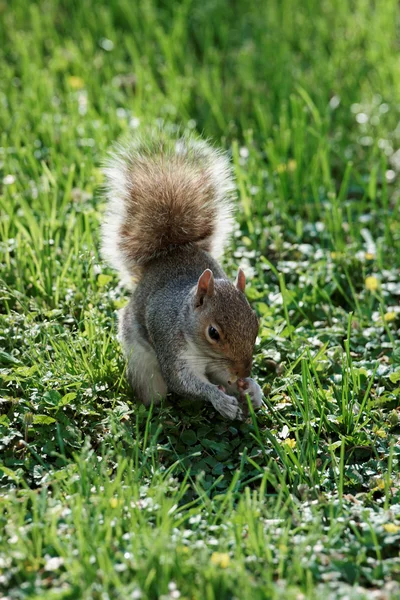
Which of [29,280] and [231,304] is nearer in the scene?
[231,304]

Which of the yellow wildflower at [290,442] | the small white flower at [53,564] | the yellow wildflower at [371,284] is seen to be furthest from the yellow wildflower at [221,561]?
the yellow wildflower at [371,284]

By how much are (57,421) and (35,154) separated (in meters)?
1.85

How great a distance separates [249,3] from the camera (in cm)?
547

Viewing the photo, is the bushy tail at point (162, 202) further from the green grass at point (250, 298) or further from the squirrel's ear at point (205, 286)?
the squirrel's ear at point (205, 286)

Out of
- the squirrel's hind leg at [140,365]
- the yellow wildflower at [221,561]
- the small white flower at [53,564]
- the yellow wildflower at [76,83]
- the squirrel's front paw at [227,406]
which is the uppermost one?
the yellow wildflower at [76,83]

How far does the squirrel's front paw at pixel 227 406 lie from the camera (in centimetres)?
250

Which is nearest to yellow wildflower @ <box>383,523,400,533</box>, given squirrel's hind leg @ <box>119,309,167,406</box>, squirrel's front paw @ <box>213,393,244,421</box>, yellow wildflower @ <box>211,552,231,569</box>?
yellow wildflower @ <box>211,552,231,569</box>

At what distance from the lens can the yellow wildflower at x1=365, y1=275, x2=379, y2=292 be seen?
10.5 feet

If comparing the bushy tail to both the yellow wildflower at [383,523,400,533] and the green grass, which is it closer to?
the green grass

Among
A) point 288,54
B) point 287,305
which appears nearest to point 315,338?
→ point 287,305

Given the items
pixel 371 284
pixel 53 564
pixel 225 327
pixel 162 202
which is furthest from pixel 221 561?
pixel 371 284

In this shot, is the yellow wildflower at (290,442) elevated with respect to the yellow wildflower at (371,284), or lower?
lower

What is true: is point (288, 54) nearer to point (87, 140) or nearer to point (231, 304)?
point (87, 140)

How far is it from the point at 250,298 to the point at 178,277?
1.68 ft
